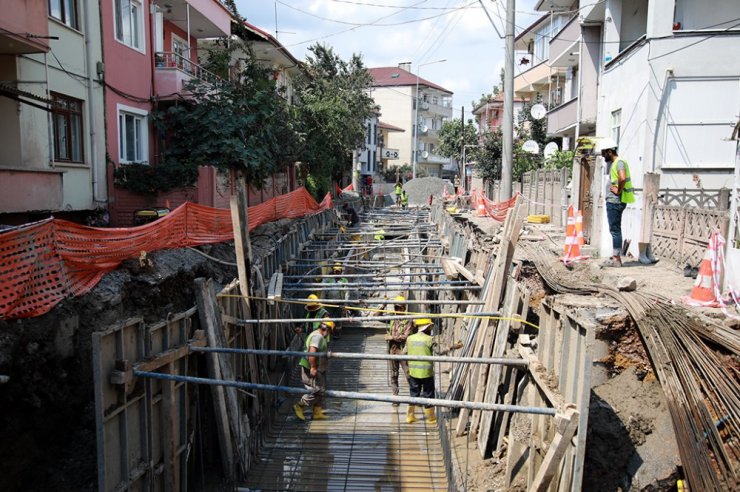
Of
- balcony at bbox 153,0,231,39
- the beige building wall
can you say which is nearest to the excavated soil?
balcony at bbox 153,0,231,39

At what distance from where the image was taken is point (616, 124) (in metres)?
14.4

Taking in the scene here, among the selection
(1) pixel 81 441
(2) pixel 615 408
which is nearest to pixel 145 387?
(1) pixel 81 441

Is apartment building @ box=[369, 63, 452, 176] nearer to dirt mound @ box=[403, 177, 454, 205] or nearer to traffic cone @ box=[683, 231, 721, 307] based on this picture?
dirt mound @ box=[403, 177, 454, 205]

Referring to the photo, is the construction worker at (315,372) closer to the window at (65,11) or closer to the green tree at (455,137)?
the window at (65,11)

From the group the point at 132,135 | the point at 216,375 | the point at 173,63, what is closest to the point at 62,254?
the point at 216,375

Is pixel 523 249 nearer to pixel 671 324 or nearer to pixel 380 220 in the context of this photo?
pixel 671 324

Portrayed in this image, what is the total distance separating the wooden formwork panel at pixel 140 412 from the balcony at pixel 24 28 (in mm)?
6330

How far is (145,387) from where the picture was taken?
16.5 feet

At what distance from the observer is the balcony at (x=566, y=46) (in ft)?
71.2

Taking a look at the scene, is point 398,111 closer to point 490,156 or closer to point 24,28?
point 490,156

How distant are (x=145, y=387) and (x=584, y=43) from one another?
18.8 metres

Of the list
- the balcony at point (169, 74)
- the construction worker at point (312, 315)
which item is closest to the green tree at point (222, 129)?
the balcony at point (169, 74)

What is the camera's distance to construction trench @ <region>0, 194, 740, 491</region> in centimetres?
451

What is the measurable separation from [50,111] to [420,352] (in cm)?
718
